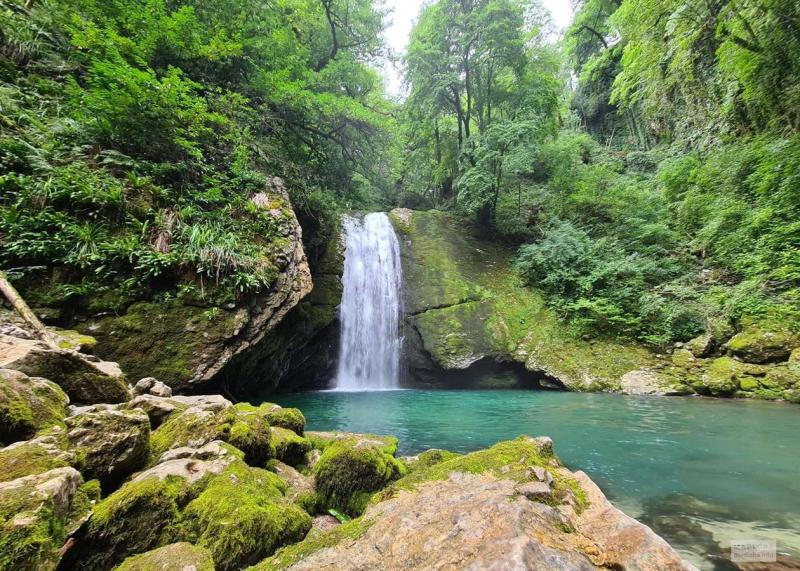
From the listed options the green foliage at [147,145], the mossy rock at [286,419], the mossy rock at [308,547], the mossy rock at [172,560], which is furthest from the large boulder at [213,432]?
the green foliage at [147,145]

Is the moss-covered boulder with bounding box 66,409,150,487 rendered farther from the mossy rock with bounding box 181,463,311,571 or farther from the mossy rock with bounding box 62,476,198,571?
the mossy rock with bounding box 181,463,311,571

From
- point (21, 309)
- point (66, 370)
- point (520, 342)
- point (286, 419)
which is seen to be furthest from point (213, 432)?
point (520, 342)

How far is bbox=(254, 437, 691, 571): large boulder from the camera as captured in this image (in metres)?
1.25

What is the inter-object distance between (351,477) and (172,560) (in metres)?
1.32

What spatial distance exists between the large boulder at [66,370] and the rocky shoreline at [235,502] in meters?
0.01

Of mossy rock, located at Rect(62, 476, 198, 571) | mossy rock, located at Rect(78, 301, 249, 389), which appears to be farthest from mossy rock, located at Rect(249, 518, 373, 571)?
mossy rock, located at Rect(78, 301, 249, 389)

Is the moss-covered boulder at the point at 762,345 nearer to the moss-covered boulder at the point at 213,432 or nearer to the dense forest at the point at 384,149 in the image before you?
the dense forest at the point at 384,149

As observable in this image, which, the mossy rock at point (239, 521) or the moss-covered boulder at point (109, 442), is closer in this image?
the mossy rock at point (239, 521)

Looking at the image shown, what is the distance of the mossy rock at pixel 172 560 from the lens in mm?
1353

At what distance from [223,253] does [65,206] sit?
204 cm

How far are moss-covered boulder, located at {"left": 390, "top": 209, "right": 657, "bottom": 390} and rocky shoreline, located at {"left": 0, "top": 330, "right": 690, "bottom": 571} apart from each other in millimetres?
7959

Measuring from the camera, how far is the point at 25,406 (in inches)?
70.9

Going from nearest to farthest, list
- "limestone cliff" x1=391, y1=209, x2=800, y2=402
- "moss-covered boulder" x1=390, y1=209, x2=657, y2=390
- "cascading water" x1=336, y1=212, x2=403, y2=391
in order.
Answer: "limestone cliff" x1=391, y1=209, x2=800, y2=402
"moss-covered boulder" x1=390, y1=209, x2=657, y2=390
"cascading water" x1=336, y1=212, x2=403, y2=391

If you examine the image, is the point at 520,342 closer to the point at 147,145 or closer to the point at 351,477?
the point at 351,477
